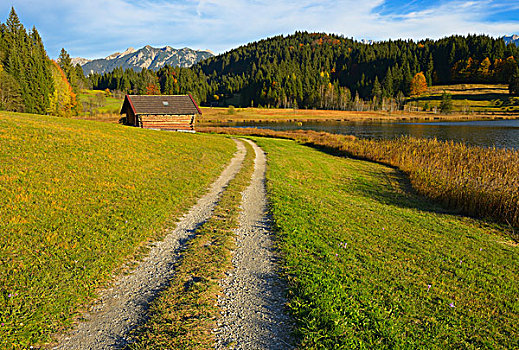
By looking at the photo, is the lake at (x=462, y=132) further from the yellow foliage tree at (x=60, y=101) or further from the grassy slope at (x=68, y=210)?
the yellow foliage tree at (x=60, y=101)

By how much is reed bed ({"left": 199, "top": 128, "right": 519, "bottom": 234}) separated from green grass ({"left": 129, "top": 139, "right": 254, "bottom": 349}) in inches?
474

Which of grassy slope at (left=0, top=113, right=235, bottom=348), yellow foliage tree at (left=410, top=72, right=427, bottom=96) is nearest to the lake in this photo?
grassy slope at (left=0, top=113, right=235, bottom=348)

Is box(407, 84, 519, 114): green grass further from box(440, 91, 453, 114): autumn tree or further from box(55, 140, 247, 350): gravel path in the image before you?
box(55, 140, 247, 350): gravel path

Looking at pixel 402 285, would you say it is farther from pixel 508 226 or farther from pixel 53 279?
pixel 508 226

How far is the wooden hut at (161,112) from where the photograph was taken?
128 feet

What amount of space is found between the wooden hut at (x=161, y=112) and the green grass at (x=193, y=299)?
108 ft

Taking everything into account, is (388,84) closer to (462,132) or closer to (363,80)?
(363,80)

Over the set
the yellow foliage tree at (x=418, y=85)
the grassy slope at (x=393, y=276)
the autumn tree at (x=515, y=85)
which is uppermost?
the yellow foliage tree at (x=418, y=85)

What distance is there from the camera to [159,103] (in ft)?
132

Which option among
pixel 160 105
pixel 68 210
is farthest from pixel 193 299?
pixel 160 105

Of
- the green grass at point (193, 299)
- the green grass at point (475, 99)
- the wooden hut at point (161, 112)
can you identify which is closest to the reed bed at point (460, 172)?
the green grass at point (193, 299)

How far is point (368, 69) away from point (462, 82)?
186ft

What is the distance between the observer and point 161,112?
3962 centimetres

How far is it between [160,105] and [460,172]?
1387 inches
